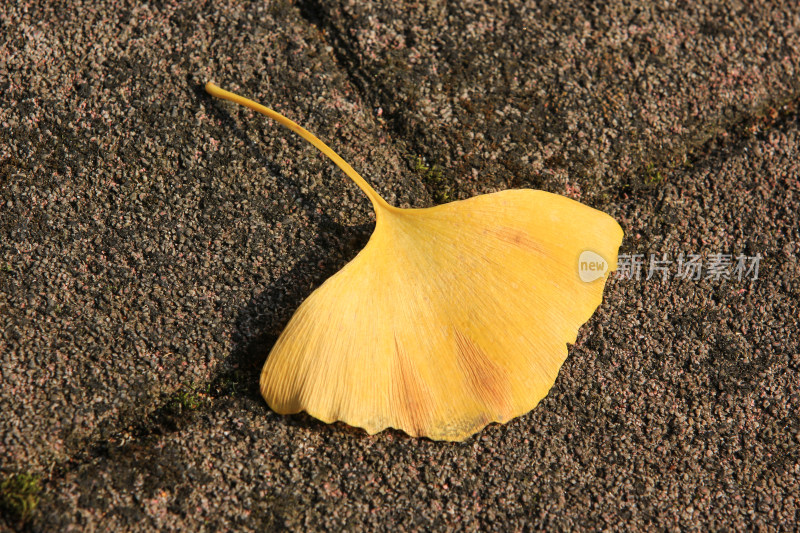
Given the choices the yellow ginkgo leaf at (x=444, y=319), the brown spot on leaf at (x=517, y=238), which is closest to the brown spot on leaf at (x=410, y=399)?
the yellow ginkgo leaf at (x=444, y=319)

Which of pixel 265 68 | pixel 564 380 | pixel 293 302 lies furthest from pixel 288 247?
pixel 564 380

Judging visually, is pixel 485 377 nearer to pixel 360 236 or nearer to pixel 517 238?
pixel 517 238

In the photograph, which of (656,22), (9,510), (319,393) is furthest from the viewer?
(656,22)

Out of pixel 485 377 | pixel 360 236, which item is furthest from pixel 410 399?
pixel 360 236

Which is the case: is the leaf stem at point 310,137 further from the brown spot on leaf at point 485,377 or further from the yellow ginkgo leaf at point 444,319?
the brown spot on leaf at point 485,377

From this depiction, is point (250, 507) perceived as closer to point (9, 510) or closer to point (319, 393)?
point (319, 393)

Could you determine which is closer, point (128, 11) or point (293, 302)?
point (293, 302)
